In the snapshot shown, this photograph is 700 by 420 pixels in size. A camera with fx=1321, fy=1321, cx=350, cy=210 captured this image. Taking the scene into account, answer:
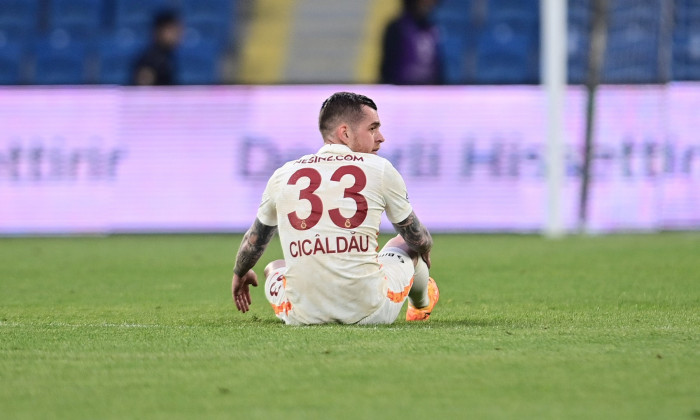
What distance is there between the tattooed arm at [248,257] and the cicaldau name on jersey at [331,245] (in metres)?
0.32

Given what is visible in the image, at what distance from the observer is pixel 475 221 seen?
1606 cm

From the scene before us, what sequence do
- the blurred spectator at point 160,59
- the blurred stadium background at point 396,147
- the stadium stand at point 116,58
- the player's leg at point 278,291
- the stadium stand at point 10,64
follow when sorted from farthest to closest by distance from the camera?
the stadium stand at point 10,64
the stadium stand at point 116,58
the blurred spectator at point 160,59
the blurred stadium background at point 396,147
the player's leg at point 278,291

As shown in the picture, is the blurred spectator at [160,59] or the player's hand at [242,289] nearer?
the player's hand at [242,289]

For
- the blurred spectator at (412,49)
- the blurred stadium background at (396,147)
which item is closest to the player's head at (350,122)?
the blurred stadium background at (396,147)

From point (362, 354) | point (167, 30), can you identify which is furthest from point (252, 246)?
point (167, 30)

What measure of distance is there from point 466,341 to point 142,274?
528 cm

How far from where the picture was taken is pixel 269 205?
20.9 feet

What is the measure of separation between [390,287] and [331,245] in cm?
37

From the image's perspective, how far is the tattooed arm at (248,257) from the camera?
6.46m

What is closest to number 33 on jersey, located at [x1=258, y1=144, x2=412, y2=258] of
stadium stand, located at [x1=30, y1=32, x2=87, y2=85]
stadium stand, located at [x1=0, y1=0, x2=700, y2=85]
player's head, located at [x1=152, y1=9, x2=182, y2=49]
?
stadium stand, located at [x1=0, y1=0, x2=700, y2=85]

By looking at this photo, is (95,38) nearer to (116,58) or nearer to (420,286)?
(116,58)

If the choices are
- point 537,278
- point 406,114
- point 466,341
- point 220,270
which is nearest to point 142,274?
point 220,270

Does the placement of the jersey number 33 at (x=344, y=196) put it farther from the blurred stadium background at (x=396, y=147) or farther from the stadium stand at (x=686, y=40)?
the stadium stand at (x=686, y=40)

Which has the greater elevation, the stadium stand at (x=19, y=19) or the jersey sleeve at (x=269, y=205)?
the stadium stand at (x=19, y=19)
